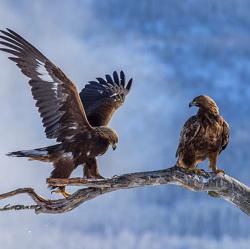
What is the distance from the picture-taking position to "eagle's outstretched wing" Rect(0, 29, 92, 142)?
1050 centimetres

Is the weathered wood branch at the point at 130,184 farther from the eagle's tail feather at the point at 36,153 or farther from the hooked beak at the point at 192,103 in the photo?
the eagle's tail feather at the point at 36,153

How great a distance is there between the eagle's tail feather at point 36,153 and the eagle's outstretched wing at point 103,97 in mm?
2087

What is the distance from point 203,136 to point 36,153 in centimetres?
321

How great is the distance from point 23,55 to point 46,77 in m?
0.60

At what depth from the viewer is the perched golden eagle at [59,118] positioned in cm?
1037

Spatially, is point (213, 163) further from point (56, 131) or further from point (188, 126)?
point (56, 131)

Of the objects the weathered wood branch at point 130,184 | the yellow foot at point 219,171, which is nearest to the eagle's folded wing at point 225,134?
the yellow foot at point 219,171

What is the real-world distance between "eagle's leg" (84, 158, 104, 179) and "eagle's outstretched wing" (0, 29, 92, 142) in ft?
2.05

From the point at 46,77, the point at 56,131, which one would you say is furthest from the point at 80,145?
the point at 46,77

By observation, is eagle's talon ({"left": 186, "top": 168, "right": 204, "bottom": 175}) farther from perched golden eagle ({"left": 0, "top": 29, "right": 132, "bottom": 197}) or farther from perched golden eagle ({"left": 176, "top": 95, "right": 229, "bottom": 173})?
perched golden eagle ({"left": 0, "top": 29, "right": 132, "bottom": 197})

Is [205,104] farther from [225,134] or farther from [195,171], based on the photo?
[195,171]

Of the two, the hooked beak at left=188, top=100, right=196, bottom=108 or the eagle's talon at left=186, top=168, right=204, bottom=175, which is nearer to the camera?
the eagle's talon at left=186, top=168, right=204, bottom=175

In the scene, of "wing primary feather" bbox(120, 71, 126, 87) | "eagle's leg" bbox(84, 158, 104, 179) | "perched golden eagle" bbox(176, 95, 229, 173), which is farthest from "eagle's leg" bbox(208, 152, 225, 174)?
"wing primary feather" bbox(120, 71, 126, 87)

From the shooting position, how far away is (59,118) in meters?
10.8
